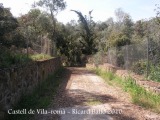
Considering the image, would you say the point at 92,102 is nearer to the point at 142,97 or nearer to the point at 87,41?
the point at 142,97

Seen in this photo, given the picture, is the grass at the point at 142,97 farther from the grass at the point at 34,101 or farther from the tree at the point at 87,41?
the tree at the point at 87,41

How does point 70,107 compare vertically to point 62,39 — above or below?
below

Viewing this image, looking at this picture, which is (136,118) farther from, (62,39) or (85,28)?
(85,28)

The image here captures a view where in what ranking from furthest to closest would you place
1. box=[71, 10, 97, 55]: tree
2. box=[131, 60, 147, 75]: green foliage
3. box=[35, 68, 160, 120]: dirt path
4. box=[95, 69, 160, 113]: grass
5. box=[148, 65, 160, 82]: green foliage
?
box=[71, 10, 97, 55]: tree < box=[131, 60, 147, 75]: green foliage < box=[148, 65, 160, 82]: green foliage < box=[95, 69, 160, 113]: grass < box=[35, 68, 160, 120]: dirt path

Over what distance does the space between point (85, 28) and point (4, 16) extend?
96.2ft

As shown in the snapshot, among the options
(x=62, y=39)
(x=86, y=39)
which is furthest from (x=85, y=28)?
(x=62, y=39)

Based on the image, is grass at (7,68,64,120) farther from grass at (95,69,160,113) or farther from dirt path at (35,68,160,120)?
grass at (95,69,160,113)

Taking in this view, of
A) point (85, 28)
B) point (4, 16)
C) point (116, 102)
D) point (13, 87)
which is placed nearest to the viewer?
point (13, 87)

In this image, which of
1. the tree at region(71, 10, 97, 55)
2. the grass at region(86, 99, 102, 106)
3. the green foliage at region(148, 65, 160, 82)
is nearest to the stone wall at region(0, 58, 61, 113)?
the grass at region(86, 99, 102, 106)

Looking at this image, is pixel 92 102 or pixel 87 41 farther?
pixel 87 41

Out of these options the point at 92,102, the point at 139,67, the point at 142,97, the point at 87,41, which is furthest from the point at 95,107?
the point at 87,41

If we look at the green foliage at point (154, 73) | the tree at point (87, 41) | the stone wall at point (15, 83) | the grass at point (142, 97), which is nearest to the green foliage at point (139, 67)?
the green foliage at point (154, 73)

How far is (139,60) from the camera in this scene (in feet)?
51.4

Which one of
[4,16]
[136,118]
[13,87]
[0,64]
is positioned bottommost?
[136,118]
